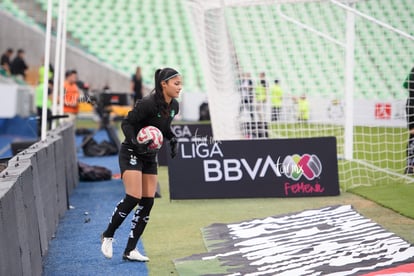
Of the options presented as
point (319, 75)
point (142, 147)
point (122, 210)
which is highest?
point (319, 75)

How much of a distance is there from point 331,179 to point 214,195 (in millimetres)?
1851

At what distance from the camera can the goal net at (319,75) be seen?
52.9ft

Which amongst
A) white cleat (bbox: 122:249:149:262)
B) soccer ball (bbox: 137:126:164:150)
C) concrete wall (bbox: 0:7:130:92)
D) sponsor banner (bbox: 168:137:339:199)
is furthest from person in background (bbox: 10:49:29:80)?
soccer ball (bbox: 137:126:164:150)

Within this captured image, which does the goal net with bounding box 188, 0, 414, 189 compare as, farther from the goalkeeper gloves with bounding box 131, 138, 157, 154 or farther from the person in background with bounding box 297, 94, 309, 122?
the goalkeeper gloves with bounding box 131, 138, 157, 154

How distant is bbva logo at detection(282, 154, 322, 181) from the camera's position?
13.2m

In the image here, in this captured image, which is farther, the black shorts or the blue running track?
the black shorts

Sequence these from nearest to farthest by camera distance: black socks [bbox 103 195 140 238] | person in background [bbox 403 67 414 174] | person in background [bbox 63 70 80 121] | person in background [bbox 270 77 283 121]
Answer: black socks [bbox 103 195 140 238]
person in background [bbox 403 67 414 174]
person in background [bbox 63 70 80 121]
person in background [bbox 270 77 283 121]

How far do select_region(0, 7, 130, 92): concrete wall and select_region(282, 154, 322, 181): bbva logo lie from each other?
24350mm

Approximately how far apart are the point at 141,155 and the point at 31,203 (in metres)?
1.23

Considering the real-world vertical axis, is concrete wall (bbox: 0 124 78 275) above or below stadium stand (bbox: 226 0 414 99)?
below

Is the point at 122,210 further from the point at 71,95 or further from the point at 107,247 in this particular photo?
the point at 71,95

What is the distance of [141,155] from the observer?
8.41 meters

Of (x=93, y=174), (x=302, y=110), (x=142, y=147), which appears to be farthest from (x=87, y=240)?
(x=302, y=110)

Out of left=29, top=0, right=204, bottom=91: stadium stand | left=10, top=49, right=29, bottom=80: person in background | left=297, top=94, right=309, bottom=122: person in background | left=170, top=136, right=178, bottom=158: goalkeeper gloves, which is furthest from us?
left=29, top=0, right=204, bottom=91: stadium stand
